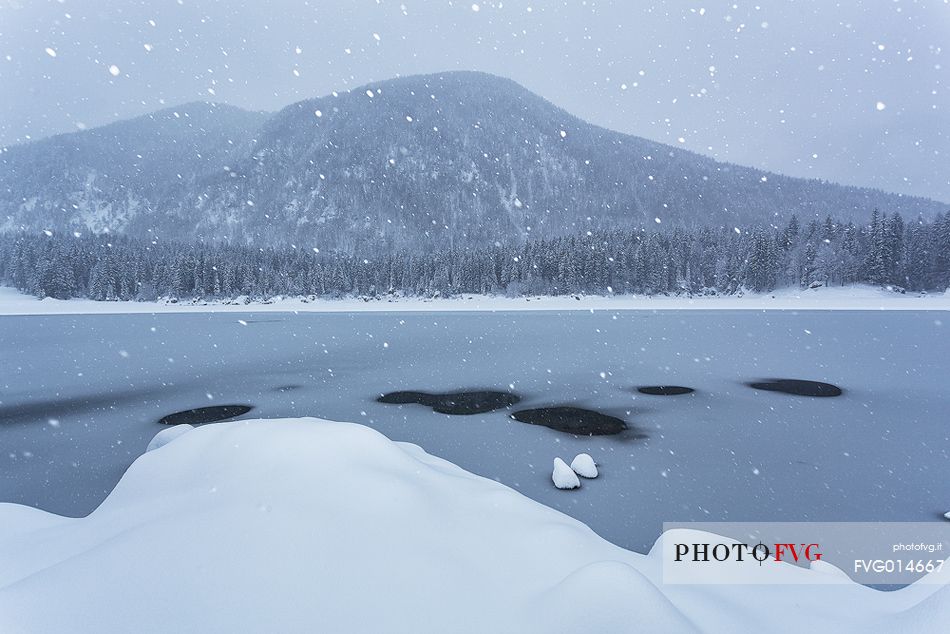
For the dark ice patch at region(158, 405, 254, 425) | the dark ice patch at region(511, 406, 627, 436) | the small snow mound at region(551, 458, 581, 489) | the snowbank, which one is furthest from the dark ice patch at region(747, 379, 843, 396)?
the dark ice patch at region(158, 405, 254, 425)

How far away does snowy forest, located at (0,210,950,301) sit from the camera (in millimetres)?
87812

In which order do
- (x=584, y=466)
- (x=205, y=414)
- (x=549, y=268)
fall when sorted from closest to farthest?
1. (x=584, y=466)
2. (x=205, y=414)
3. (x=549, y=268)

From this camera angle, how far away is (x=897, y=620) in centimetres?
444

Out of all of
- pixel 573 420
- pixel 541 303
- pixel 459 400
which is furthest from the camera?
pixel 541 303

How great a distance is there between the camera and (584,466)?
13172mm

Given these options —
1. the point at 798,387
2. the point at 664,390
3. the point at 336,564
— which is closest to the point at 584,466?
the point at 336,564

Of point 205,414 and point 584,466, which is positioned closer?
Result: point 584,466

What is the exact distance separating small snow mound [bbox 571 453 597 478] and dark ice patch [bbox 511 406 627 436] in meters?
3.60

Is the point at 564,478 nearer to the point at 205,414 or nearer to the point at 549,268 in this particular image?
the point at 205,414

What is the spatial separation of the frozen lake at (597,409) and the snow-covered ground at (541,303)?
43046mm

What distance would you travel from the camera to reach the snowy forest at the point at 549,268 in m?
87.8

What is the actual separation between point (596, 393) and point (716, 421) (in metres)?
6.19

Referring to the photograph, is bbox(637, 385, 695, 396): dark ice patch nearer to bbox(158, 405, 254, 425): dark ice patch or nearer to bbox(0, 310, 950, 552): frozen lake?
bbox(0, 310, 950, 552): frozen lake

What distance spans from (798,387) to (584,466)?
61.1 ft
